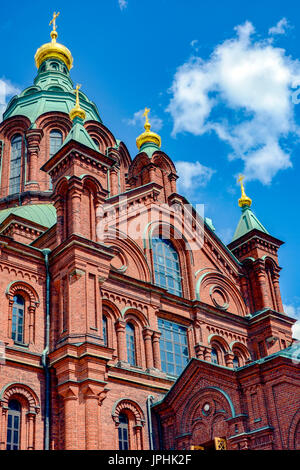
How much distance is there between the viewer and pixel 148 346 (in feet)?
78.9

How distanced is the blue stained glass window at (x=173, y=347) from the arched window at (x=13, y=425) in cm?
653

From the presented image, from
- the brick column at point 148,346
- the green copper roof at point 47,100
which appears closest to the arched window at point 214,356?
the brick column at point 148,346

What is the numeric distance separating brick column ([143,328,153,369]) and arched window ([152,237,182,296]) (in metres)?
2.70

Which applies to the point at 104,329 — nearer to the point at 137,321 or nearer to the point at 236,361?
the point at 137,321

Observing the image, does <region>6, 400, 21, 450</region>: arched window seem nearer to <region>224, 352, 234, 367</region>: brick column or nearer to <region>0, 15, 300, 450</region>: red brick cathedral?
<region>0, 15, 300, 450</region>: red brick cathedral

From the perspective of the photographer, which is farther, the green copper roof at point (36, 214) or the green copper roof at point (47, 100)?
the green copper roof at point (47, 100)

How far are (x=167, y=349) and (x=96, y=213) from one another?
19.8 ft

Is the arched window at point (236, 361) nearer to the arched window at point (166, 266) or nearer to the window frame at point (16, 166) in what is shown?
the arched window at point (166, 266)

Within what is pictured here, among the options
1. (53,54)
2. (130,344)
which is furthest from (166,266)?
(53,54)

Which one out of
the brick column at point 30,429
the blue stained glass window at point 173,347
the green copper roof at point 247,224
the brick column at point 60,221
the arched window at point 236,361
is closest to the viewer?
the brick column at point 30,429

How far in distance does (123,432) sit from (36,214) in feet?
42.3

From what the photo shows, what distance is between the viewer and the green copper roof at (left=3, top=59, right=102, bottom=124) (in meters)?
38.8

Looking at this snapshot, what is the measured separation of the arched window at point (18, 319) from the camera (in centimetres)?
2117
